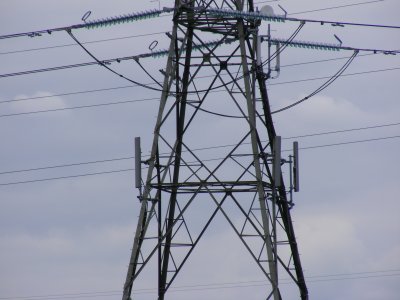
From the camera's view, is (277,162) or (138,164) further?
(138,164)

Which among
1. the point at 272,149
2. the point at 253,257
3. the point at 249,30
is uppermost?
the point at 249,30

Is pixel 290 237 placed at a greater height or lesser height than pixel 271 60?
lesser

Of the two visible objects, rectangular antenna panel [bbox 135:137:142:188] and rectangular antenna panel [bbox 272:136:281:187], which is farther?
rectangular antenna panel [bbox 135:137:142:188]

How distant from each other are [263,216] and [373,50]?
23.6 ft

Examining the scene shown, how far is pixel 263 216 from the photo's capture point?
51.8 m

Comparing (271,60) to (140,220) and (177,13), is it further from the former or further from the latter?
(140,220)

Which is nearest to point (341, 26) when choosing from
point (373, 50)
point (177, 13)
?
point (373, 50)

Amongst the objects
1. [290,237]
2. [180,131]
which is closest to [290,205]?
[290,237]

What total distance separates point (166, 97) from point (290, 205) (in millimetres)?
6005

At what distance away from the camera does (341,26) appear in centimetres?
5094

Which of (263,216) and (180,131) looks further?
(180,131)

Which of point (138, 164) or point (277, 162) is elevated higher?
point (138, 164)

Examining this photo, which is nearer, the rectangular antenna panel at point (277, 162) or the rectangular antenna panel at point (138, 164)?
the rectangular antenna panel at point (277, 162)

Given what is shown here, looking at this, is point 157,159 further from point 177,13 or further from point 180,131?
point 177,13
